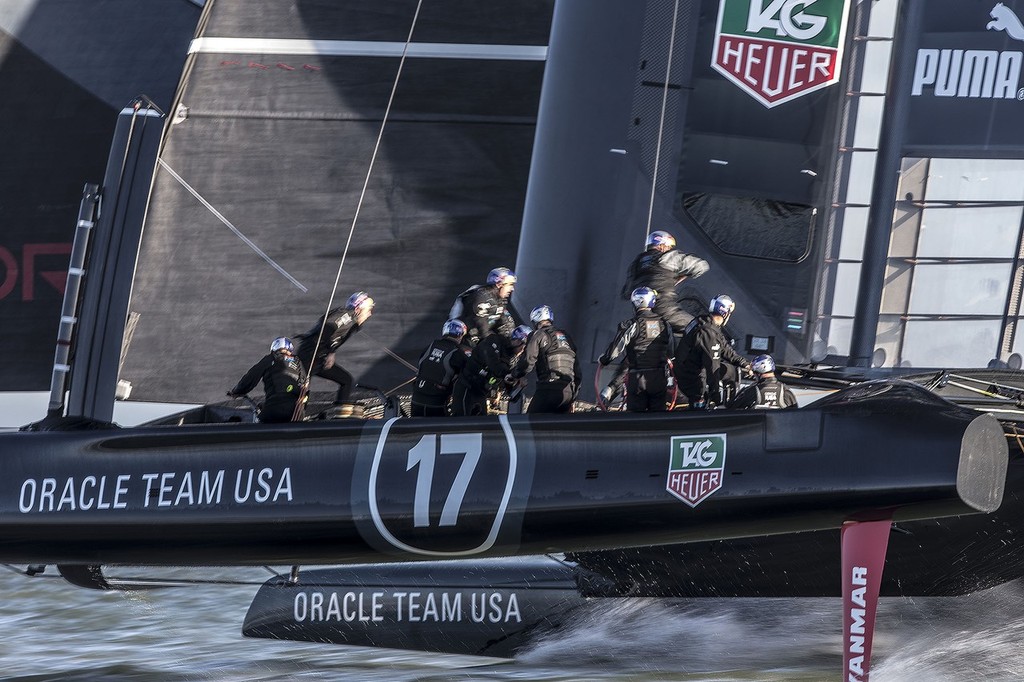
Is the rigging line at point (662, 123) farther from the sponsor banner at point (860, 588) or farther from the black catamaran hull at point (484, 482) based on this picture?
the sponsor banner at point (860, 588)

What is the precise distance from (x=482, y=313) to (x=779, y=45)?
215 cm

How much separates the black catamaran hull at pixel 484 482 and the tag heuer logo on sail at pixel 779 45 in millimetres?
2211

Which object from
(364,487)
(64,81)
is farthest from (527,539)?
(64,81)

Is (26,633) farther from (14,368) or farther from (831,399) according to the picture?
(831,399)

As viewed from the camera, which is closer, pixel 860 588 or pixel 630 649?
pixel 860 588

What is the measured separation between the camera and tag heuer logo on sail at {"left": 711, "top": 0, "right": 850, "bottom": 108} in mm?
6898

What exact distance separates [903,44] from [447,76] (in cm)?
257

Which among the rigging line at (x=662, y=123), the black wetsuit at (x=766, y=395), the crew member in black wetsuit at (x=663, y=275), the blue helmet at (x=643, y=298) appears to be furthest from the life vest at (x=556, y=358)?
the rigging line at (x=662, y=123)

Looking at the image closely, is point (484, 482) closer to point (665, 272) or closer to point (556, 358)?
point (556, 358)

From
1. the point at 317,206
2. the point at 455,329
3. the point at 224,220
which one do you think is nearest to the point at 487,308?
the point at 455,329

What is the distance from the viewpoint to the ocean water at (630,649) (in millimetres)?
6617

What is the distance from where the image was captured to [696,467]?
17.4ft

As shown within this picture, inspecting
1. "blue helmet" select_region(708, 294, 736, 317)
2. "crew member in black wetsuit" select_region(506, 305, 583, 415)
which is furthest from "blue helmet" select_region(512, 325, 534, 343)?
"blue helmet" select_region(708, 294, 736, 317)

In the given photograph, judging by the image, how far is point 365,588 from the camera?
7.38 metres
